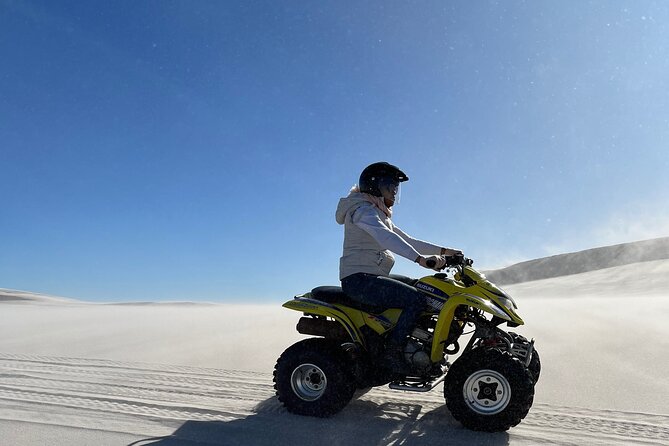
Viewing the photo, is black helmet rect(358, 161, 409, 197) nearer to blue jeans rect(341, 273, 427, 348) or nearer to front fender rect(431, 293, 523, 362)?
blue jeans rect(341, 273, 427, 348)

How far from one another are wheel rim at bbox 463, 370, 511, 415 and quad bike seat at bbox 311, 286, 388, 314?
100cm

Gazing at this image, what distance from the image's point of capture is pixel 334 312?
15.7ft

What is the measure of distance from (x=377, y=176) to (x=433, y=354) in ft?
5.70

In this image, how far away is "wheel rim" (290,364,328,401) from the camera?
15.4 feet

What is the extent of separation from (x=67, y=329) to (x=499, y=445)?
1006 centimetres

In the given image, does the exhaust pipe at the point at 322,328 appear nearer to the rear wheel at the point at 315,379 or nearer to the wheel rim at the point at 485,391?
the rear wheel at the point at 315,379

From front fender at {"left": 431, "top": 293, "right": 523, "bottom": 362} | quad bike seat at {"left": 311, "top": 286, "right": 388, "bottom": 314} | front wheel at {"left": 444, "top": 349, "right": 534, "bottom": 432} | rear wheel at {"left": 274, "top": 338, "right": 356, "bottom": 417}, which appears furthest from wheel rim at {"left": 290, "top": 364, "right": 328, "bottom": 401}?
front wheel at {"left": 444, "top": 349, "right": 534, "bottom": 432}

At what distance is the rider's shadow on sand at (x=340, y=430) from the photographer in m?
3.89

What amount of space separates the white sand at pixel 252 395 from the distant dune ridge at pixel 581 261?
2827cm

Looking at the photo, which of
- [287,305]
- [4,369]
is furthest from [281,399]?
[4,369]

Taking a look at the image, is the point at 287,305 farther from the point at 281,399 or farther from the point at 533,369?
the point at 533,369

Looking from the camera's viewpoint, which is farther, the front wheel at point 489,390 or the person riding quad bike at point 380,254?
the person riding quad bike at point 380,254

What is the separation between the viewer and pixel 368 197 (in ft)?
16.1

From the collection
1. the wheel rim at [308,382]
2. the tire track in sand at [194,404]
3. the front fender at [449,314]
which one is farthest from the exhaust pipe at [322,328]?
the front fender at [449,314]
